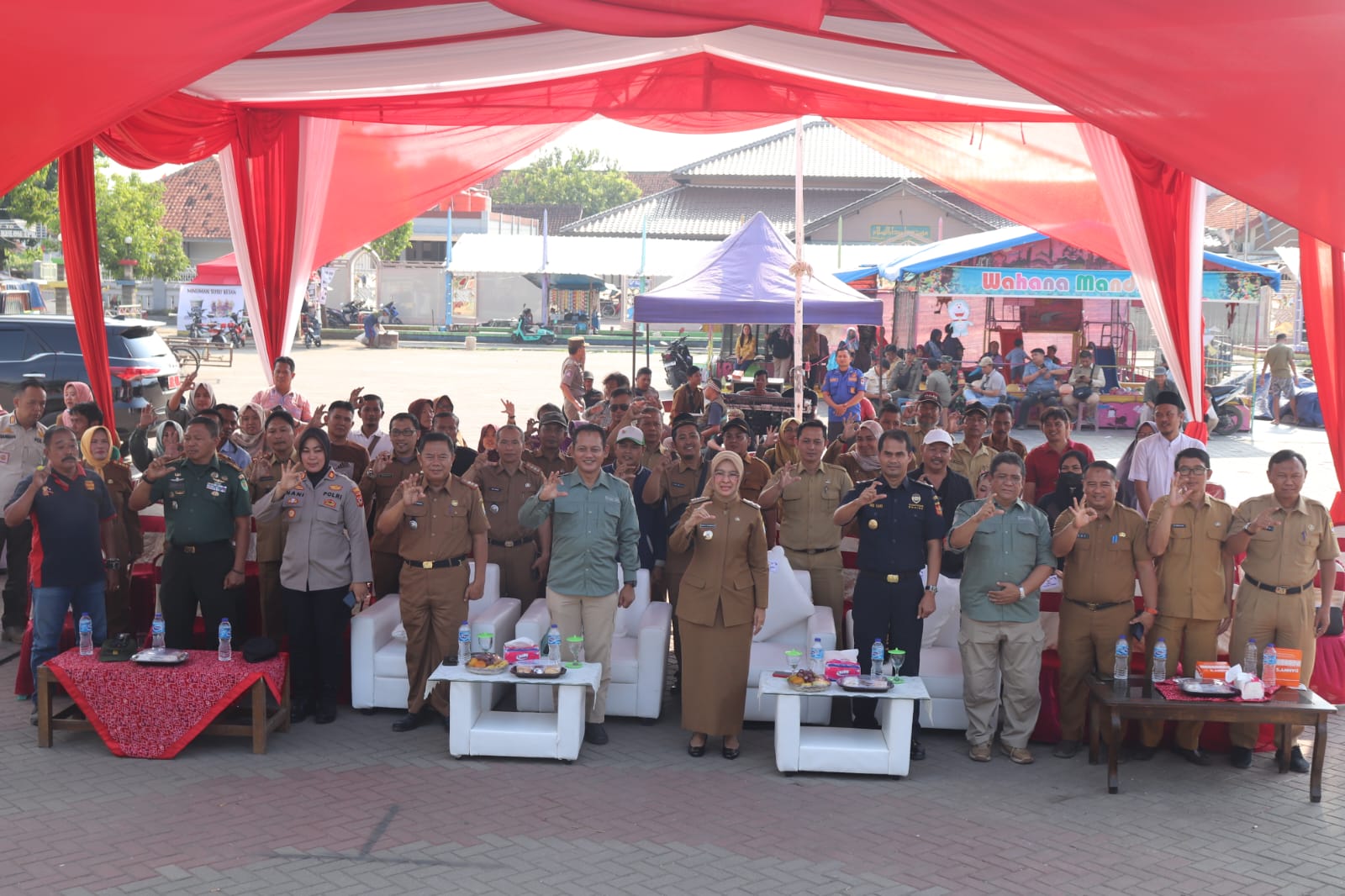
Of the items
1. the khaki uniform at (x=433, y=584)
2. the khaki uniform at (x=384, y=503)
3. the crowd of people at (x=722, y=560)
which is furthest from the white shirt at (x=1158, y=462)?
the khaki uniform at (x=384, y=503)

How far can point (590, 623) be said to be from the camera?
6.83m

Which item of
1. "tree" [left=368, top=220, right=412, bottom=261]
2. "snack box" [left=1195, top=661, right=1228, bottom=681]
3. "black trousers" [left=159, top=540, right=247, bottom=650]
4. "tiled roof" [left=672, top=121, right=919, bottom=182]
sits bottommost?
"snack box" [left=1195, top=661, right=1228, bottom=681]

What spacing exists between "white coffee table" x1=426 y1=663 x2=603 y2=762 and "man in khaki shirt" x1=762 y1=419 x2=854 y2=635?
5.62 feet

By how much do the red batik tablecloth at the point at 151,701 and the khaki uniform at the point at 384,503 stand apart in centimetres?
151

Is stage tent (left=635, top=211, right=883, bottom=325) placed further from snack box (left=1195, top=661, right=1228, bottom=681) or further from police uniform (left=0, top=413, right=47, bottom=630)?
snack box (left=1195, top=661, right=1228, bottom=681)

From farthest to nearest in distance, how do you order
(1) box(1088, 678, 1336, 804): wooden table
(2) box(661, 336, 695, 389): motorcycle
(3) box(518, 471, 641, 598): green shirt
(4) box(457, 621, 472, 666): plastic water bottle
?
(2) box(661, 336, 695, 389): motorcycle < (3) box(518, 471, 641, 598): green shirt < (4) box(457, 621, 472, 666): plastic water bottle < (1) box(1088, 678, 1336, 804): wooden table

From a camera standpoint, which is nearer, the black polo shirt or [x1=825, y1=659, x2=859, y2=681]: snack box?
[x1=825, y1=659, x2=859, y2=681]: snack box

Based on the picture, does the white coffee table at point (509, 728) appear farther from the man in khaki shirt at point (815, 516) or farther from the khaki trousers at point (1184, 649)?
the khaki trousers at point (1184, 649)

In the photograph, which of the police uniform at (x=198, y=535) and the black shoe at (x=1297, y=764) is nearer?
the black shoe at (x=1297, y=764)

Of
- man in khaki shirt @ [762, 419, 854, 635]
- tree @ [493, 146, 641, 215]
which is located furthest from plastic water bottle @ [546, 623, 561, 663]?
tree @ [493, 146, 641, 215]

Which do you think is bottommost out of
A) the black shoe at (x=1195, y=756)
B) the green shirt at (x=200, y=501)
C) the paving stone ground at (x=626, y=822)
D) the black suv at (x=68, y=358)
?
the paving stone ground at (x=626, y=822)

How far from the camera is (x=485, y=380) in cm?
2764

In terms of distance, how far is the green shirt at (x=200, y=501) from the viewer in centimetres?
678

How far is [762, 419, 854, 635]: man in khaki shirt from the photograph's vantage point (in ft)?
24.6
